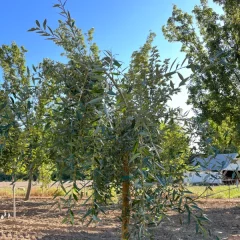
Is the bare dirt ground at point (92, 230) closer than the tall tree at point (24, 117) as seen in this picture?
No

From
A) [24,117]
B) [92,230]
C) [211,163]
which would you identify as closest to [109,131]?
[24,117]

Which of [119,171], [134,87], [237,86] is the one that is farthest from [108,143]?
[237,86]

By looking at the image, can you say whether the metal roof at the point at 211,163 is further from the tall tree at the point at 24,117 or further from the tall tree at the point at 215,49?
the tall tree at the point at 215,49

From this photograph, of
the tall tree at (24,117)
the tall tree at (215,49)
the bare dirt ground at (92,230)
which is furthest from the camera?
the tall tree at (215,49)

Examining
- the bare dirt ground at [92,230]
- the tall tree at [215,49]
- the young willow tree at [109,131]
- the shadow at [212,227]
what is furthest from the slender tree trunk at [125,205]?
the tall tree at [215,49]

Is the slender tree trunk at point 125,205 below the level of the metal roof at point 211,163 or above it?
below

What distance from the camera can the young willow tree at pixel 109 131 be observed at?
147 centimetres

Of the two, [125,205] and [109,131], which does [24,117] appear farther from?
[125,205]

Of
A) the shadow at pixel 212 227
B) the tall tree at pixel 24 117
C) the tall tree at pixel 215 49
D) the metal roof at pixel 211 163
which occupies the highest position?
the tall tree at pixel 215 49

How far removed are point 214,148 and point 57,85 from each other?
0.92 meters

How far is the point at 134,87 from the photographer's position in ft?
5.49

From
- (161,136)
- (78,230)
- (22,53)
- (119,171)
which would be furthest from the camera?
(22,53)

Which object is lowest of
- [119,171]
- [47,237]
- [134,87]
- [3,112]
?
[47,237]

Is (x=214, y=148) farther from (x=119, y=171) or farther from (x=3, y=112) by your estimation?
(x=3, y=112)
